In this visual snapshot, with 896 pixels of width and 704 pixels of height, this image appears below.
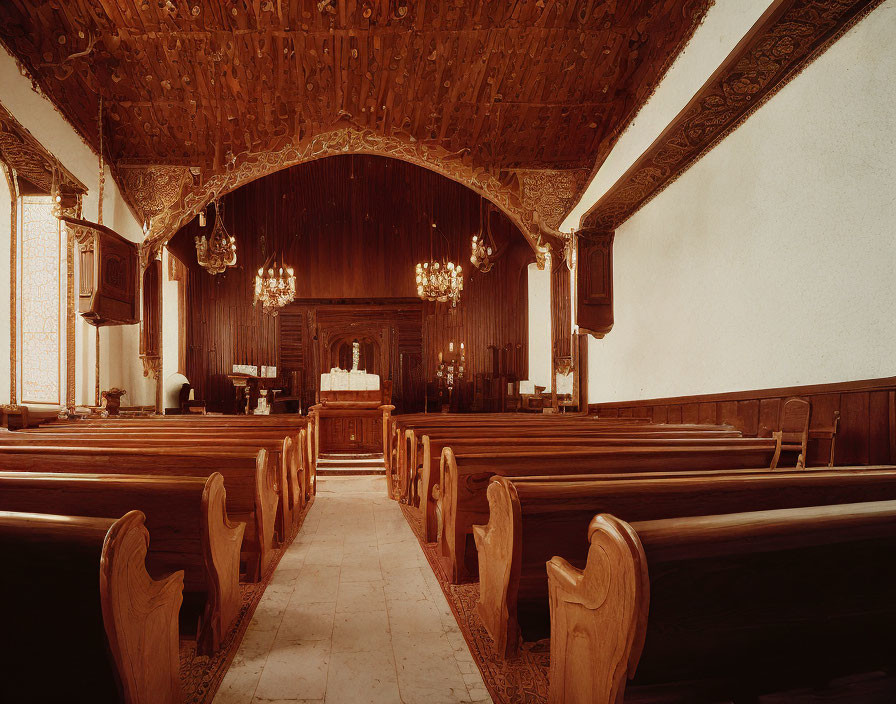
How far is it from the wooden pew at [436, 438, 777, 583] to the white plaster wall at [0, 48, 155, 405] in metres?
5.38

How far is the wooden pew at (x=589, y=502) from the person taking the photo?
5.10 feet

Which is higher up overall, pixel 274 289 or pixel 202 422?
pixel 274 289

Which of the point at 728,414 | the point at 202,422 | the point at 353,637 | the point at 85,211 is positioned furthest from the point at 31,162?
the point at 728,414

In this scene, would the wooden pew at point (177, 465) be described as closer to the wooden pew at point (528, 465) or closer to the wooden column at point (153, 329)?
the wooden pew at point (528, 465)

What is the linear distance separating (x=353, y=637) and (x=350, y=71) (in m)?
6.00

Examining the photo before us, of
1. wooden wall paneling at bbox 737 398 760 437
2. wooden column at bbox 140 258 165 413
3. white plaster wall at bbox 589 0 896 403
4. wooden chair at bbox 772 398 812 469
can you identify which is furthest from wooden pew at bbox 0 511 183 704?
wooden column at bbox 140 258 165 413

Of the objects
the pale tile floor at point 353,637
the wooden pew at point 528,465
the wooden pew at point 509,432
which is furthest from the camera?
the wooden pew at point 509,432

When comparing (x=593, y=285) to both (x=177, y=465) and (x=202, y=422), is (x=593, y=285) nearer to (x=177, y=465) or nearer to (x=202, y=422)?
(x=202, y=422)

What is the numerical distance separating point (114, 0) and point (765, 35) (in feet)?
18.6

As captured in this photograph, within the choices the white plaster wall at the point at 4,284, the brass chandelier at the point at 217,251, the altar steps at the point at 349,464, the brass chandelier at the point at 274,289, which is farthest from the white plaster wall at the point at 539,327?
the white plaster wall at the point at 4,284

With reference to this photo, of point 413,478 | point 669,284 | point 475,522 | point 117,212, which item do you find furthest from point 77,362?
point 669,284

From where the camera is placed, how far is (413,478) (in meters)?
4.07

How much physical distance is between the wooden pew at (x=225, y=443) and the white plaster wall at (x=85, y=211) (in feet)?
10.6

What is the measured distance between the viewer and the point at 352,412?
22.5ft
